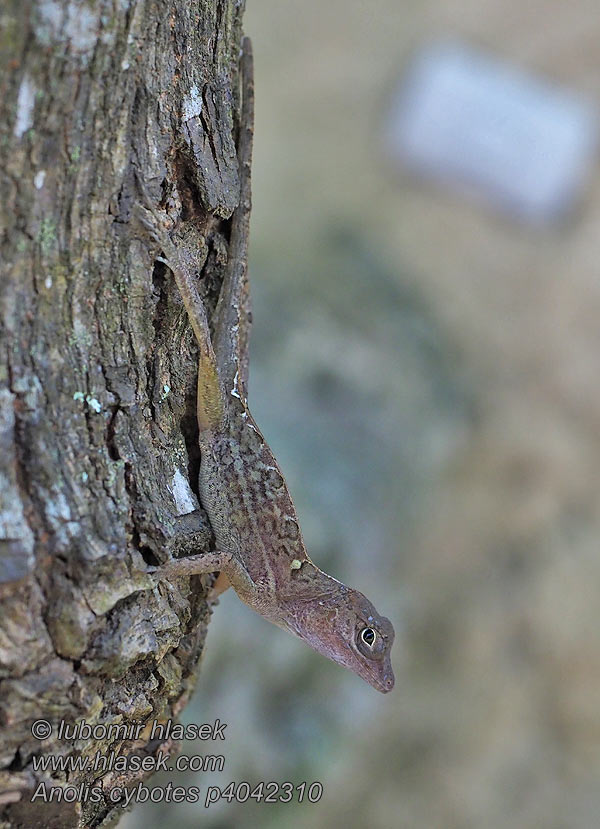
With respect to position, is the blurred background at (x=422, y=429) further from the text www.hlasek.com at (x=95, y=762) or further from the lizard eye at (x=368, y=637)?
the text www.hlasek.com at (x=95, y=762)

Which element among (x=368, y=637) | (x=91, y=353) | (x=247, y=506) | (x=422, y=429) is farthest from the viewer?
(x=422, y=429)

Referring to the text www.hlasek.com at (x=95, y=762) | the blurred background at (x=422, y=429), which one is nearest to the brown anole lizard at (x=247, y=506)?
the text www.hlasek.com at (x=95, y=762)

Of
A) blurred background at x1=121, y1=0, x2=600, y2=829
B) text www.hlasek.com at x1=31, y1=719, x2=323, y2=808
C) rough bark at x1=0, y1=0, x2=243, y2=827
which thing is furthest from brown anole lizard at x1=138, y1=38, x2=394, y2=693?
blurred background at x1=121, y1=0, x2=600, y2=829

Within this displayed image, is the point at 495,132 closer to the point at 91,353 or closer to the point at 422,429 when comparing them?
the point at 422,429

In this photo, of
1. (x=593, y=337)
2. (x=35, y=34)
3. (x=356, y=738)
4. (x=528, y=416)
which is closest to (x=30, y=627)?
(x=35, y=34)

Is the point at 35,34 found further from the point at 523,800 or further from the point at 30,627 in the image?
the point at 523,800

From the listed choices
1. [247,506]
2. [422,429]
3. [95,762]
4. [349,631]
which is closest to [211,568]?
[247,506]
